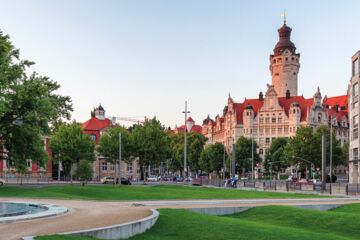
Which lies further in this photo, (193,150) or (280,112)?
(280,112)

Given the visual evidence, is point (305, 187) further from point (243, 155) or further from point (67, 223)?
point (243, 155)

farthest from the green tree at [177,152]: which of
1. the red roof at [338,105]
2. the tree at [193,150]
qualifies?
the red roof at [338,105]

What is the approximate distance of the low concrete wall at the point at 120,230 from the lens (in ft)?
40.6

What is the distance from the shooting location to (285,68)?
14638 centimetres

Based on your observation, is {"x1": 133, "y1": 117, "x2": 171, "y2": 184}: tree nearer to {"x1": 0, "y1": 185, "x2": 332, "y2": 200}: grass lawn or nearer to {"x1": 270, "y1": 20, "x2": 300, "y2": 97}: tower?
{"x1": 0, "y1": 185, "x2": 332, "y2": 200}: grass lawn

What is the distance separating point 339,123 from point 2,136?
12645cm

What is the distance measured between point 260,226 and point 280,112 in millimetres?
117017

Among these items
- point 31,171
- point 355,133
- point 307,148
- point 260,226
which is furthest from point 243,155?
point 260,226

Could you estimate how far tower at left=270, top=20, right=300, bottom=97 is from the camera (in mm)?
145875

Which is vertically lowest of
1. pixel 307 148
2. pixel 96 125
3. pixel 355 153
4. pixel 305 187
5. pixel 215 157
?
pixel 305 187

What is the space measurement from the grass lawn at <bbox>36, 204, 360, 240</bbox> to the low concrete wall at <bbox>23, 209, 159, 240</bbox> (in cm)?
24

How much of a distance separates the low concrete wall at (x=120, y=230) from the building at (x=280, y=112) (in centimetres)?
11662

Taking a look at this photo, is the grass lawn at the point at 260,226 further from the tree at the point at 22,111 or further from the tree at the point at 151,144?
the tree at the point at 151,144

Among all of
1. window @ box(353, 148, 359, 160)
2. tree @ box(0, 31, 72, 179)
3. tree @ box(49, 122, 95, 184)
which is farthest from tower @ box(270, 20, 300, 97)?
tree @ box(0, 31, 72, 179)
